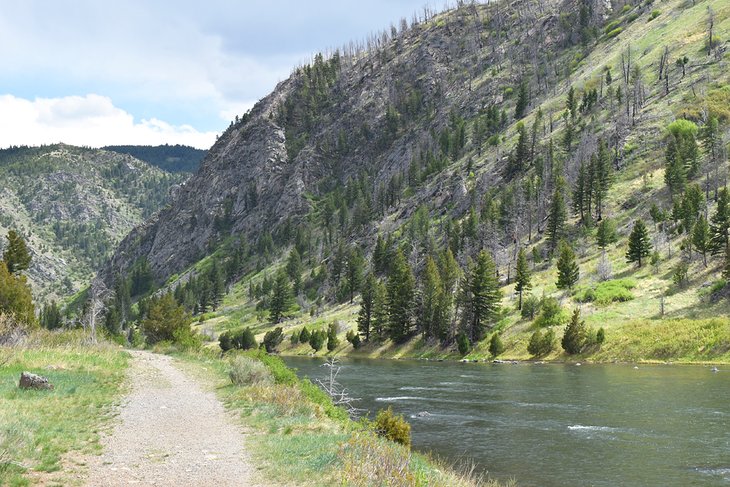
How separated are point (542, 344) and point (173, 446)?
2518 inches

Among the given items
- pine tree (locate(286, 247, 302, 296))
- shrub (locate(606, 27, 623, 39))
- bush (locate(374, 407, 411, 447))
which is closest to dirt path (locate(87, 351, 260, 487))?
bush (locate(374, 407, 411, 447))

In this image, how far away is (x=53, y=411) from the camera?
18.6 m

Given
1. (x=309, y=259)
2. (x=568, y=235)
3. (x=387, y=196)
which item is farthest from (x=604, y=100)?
(x=309, y=259)

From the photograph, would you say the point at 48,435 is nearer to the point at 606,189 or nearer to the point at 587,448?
the point at 587,448

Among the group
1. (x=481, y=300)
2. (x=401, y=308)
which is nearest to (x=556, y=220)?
(x=481, y=300)

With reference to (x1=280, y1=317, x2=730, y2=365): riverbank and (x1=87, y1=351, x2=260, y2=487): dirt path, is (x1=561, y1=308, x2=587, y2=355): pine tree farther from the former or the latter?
(x1=87, y1=351, x2=260, y2=487): dirt path

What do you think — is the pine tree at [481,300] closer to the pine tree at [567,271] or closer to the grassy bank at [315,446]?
the pine tree at [567,271]

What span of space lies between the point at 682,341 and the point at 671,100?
97754 mm

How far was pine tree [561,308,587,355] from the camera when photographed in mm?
69250

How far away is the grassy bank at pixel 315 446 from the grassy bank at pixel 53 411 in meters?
4.87

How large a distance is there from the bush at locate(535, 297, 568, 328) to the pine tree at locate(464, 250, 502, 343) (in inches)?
351

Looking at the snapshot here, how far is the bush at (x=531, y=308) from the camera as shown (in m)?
82.5

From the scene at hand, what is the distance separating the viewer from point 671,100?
13712cm

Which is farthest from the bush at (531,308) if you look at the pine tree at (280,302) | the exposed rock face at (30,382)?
the pine tree at (280,302)
